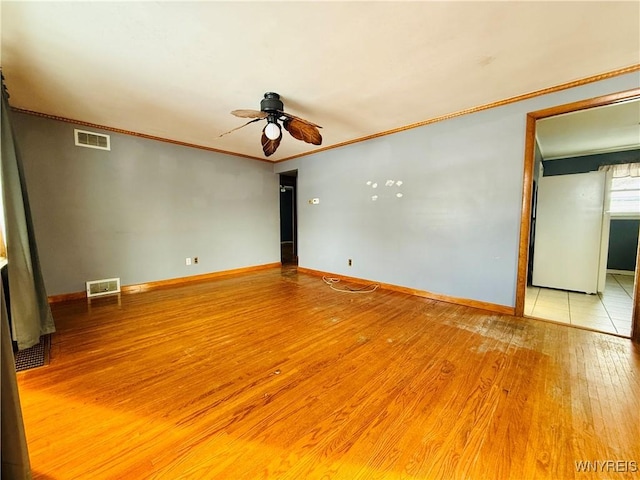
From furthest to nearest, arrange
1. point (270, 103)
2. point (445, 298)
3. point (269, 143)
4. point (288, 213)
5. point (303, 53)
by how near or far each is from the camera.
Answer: point (288, 213)
point (445, 298)
point (269, 143)
point (270, 103)
point (303, 53)

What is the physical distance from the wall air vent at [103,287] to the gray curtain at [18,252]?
153 cm

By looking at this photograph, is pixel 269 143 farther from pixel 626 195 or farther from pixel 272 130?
pixel 626 195

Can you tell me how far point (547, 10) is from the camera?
159 centimetres

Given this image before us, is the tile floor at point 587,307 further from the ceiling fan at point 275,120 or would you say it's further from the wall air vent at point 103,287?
the wall air vent at point 103,287

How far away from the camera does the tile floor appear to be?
8.78ft

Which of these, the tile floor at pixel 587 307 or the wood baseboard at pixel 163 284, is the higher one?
the wood baseboard at pixel 163 284

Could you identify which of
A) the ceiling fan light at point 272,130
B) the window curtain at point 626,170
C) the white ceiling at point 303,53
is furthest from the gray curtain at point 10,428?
the window curtain at point 626,170

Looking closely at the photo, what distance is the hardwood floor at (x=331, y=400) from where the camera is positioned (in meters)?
1.15

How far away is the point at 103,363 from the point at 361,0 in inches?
121

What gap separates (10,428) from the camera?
0.94 metres

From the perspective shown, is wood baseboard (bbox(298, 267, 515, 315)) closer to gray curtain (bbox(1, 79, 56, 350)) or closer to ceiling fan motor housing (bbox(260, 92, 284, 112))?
ceiling fan motor housing (bbox(260, 92, 284, 112))

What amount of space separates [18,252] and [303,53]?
282 cm
